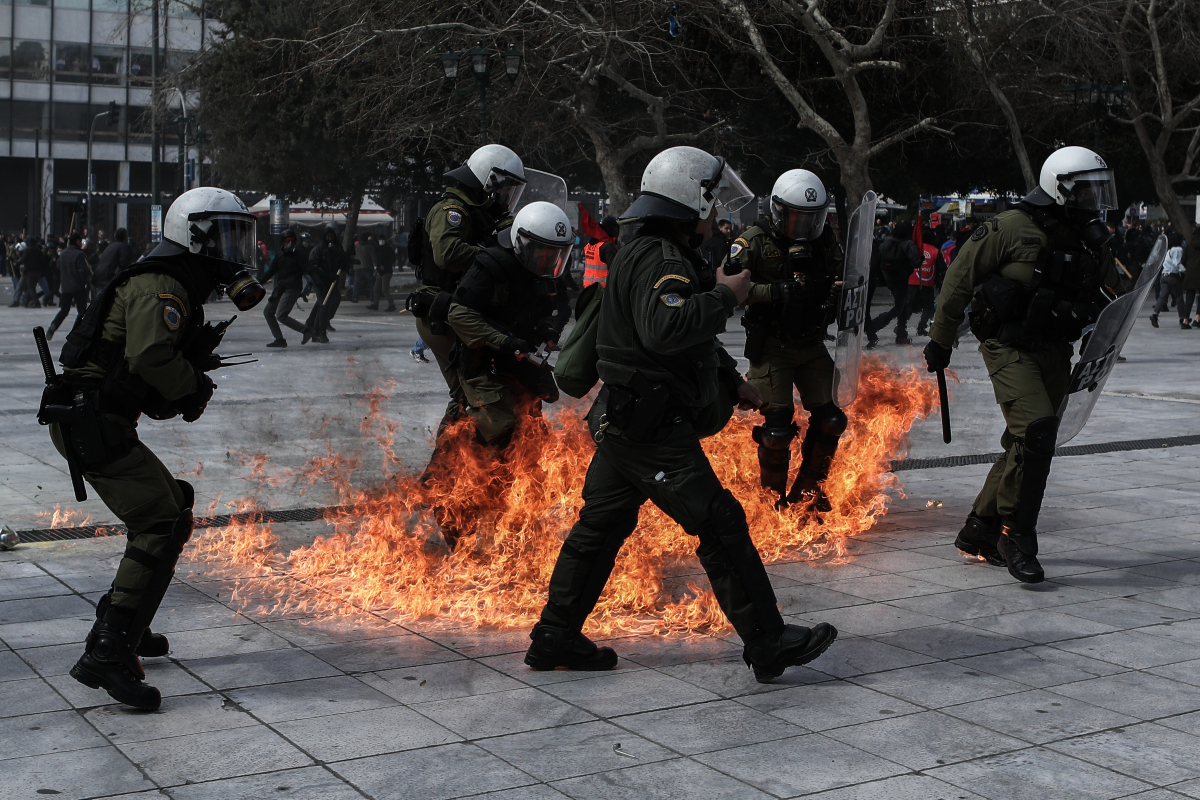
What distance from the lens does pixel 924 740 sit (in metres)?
3.67

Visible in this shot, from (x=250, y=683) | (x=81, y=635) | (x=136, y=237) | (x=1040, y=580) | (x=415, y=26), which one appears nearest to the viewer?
(x=250, y=683)

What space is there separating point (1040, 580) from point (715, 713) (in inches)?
88.4

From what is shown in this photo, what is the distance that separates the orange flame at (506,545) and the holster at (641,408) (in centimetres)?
107

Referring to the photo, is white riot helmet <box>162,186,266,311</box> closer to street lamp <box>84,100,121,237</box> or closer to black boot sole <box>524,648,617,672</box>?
black boot sole <box>524,648,617,672</box>

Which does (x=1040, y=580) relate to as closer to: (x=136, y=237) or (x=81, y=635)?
(x=81, y=635)

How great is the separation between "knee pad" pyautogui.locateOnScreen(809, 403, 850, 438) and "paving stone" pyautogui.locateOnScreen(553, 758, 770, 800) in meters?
3.26

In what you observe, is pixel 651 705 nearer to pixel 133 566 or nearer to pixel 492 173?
pixel 133 566

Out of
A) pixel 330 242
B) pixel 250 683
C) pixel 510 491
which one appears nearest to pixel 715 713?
pixel 250 683

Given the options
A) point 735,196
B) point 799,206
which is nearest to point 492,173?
point 735,196

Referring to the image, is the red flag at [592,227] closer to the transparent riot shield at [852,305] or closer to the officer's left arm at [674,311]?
the transparent riot shield at [852,305]

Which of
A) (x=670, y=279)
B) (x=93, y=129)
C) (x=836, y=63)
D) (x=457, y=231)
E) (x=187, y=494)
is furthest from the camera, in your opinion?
(x=93, y=129)

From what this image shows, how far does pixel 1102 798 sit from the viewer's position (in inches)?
127

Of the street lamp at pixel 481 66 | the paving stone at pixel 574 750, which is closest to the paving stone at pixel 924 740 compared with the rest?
the paving stone at pixel 574 750

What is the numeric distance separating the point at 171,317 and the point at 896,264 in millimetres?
14615
